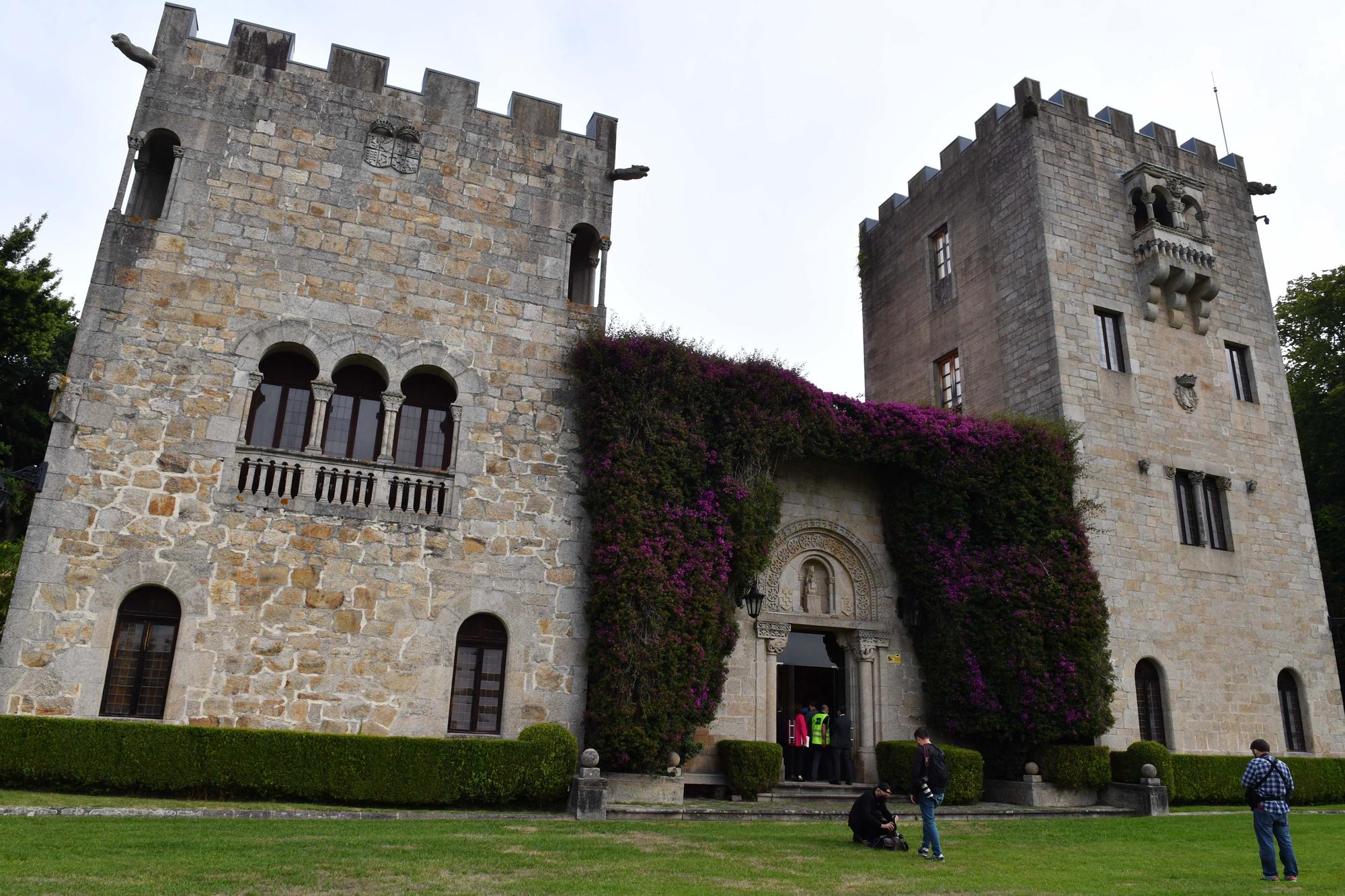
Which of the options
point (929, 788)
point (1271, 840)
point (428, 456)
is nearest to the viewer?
point (1271, 840)

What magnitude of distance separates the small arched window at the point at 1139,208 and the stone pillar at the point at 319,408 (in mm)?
18101

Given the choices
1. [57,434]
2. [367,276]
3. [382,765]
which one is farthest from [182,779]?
[367,276]

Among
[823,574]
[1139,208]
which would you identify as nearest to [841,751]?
[823,574]

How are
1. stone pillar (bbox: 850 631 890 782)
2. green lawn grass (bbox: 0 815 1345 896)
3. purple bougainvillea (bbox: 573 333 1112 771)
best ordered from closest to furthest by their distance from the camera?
1. green lawn grass (bbox: 0 815 1345 896)
2. purple bougainvillea (bbox: 573 333 1112 771)
3. stone pillar (bbox: 850 631 890 782)

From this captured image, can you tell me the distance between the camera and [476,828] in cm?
1030

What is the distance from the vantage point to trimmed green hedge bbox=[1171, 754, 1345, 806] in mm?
16438

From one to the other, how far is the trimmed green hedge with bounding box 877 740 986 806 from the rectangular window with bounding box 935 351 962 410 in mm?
9084

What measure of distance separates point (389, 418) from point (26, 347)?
1151 cm

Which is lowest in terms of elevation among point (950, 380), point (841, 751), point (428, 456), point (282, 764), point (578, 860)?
point (578, 860)

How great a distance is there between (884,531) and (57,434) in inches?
548

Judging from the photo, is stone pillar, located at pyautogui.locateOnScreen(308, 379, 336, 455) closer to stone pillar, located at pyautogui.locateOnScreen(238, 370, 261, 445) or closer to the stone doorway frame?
stone pillar, located at pyautogui.locateOnScreen(238, 370, 261, 445)

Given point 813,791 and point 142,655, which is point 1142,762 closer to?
point 813,791

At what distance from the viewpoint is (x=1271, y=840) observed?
9.06 meters

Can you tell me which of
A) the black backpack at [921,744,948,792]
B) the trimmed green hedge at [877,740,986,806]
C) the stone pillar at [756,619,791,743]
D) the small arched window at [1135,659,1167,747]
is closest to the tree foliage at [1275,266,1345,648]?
the small arched window at [1135,659,1167,747]
